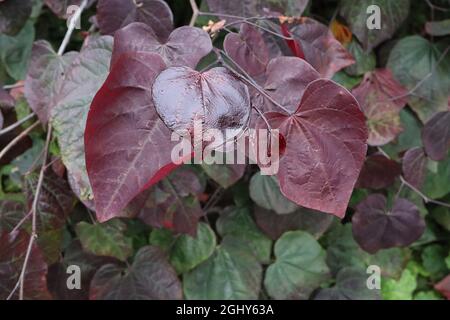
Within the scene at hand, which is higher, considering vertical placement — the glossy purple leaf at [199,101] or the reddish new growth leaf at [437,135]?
the glossy purple leaf at [199,101]

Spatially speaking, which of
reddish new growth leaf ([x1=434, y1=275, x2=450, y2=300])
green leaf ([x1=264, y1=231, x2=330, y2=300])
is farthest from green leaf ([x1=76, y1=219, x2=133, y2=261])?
reddish new growth leaf ([x1=434, y1=275, x2=450, y2=300])

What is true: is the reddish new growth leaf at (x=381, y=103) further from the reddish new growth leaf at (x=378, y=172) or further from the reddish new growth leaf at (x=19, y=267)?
the reddish new growth leaf at (x=19, y=267)

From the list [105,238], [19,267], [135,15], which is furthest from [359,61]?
[19,267]

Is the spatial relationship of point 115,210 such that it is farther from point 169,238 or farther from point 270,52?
point 169,238

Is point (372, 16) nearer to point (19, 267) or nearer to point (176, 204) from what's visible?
point (176, 204)

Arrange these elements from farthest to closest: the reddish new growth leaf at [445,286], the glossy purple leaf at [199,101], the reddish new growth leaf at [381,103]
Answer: the reddish new growth leaf at [445,286]
the reddish new growth leaf at [381,103]
the glossy purple leaf at [199,101]

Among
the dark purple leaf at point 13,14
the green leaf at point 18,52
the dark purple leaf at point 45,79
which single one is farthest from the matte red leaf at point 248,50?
the green leaf at point 18,52

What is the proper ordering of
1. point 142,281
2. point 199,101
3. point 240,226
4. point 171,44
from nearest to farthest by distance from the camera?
point 199,101 → point 171,44 → point 142,281 → point 240,226
